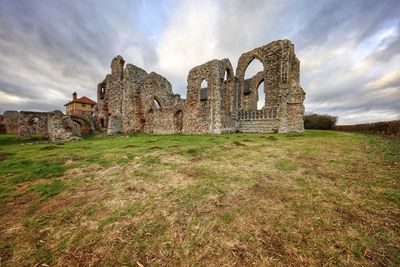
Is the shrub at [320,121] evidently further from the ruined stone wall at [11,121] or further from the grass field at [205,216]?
the ruined stone wall at [11,121]

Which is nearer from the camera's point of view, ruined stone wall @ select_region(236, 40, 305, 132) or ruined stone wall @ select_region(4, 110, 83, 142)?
ruined stone wall @ select_region(4, 110, 83, 142)

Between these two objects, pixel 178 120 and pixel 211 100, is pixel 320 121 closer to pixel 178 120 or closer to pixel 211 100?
pixel 211 100

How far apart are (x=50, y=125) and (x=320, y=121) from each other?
1496 inches

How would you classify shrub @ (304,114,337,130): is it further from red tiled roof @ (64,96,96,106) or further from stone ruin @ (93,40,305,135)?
red tiled roof @ (64,96,96,106)

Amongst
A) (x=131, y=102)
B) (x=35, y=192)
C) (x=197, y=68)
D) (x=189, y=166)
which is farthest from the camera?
(x=131, y=102)

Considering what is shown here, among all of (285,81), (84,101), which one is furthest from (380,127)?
(84,101)

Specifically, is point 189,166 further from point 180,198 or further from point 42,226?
point 42,226

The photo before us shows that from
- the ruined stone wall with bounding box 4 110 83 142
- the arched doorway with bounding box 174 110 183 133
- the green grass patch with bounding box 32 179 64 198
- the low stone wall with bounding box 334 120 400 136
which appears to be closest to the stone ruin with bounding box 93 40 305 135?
the arched doorway with bounding box 174 110 183 133

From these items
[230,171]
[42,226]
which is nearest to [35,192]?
[42,226]

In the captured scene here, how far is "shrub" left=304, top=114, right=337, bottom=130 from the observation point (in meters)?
28.5

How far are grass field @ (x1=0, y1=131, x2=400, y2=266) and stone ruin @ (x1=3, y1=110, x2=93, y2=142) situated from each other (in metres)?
11.2

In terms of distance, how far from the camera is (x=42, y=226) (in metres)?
2.37

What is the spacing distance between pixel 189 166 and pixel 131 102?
693 inches

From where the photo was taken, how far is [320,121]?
29.2 meters
